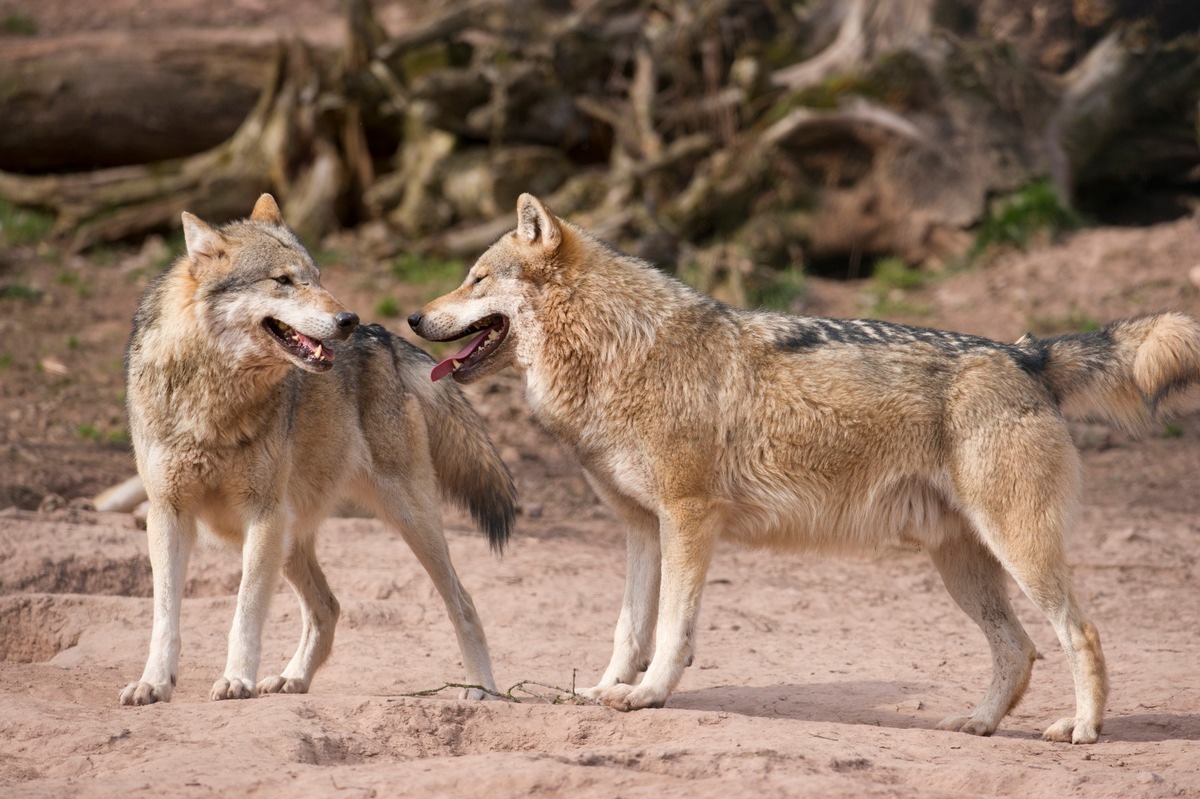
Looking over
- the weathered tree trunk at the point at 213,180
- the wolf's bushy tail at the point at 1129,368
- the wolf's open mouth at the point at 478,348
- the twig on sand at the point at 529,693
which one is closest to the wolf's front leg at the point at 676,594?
the twig on sand at the point at 529,693

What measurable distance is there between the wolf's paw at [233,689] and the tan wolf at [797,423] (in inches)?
Result: 55.7

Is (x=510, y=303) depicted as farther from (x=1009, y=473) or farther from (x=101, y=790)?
(x=101, y=790)

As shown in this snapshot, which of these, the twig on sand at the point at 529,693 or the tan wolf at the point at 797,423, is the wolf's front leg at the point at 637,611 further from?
the twig on sand at the point at 529,693

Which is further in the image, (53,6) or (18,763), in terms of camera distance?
(53,6)

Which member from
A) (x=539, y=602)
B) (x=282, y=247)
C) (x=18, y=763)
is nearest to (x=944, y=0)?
(x=539, y=602)

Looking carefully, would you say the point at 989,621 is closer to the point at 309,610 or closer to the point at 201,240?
the point at 309,610

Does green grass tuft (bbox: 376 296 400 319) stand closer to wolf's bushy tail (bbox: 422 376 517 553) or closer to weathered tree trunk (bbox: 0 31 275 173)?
weathered tree trunk (bbox: 0 31 275 173)

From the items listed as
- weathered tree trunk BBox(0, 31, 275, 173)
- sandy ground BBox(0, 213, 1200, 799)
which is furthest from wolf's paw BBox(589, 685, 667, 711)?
weathered tree trunk BBox(0, 31, 275, 173)

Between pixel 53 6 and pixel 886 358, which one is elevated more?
pixel 53 6

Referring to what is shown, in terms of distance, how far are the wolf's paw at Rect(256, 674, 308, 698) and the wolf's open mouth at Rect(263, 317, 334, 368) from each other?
5.22 ft

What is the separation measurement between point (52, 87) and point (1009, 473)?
14134mm

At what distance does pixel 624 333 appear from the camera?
549cm

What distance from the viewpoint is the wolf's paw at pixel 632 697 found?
16.2 ft

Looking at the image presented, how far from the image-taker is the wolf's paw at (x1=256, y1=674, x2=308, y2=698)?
5.68 meters
